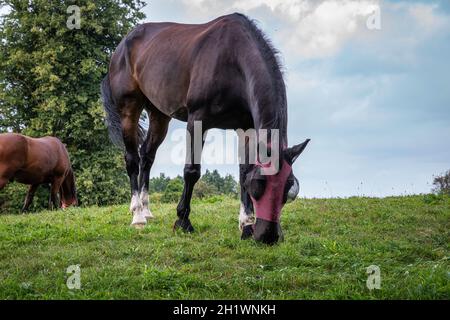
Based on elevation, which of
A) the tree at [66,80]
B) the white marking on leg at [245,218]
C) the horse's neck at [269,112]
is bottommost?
the white marking on leg at [245,218]

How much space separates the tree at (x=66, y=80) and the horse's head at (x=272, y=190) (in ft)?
53.8

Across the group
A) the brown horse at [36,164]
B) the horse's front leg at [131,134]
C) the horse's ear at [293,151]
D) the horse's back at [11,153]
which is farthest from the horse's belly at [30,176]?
the horse's ear at [293,151]

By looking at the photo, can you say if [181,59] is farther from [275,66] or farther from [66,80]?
[66,80]

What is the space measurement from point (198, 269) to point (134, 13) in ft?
75.7

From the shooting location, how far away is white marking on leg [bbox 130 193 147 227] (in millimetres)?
7499

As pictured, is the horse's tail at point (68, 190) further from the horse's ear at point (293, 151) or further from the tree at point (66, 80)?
the horse's ear at point (293, 151)

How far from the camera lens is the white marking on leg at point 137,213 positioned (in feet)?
24.6

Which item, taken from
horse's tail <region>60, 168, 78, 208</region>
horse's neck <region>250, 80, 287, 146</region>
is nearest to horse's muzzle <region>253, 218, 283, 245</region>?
horse's neck <region>250, 80, 287, 146</region>

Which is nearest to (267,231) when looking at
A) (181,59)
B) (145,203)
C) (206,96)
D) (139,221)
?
(206,96)

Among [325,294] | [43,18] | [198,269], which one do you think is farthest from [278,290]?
[43,18]

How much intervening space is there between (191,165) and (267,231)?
1.79m

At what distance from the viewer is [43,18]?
875 inches

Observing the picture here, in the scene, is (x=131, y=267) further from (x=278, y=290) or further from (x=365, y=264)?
(x=365, y=264)

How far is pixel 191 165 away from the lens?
649cm
